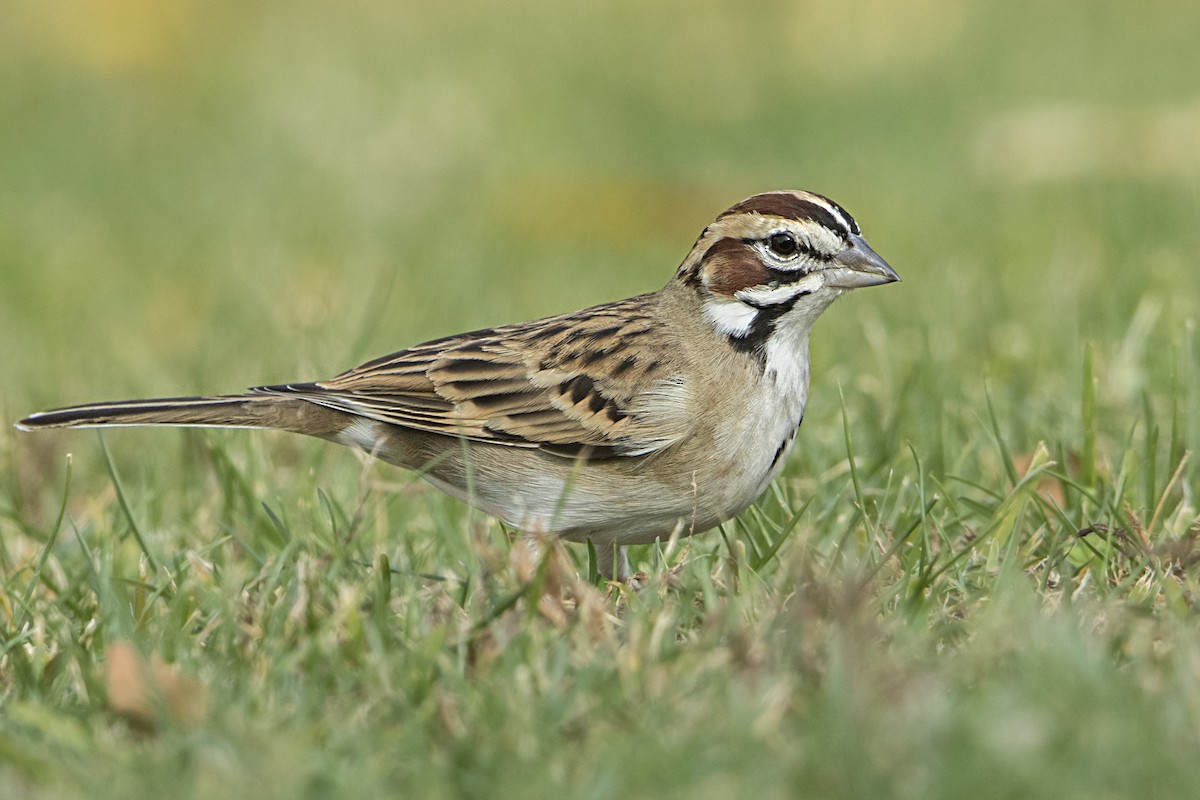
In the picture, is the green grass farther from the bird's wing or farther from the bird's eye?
the bird's eye

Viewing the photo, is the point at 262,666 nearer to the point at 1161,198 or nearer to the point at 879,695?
the point at 879,695

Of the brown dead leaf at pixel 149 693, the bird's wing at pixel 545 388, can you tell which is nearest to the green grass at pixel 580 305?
the brown dead leaf at pixel 149 693

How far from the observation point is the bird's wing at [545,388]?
5.09 metres

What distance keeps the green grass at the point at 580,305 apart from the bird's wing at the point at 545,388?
1.06ft

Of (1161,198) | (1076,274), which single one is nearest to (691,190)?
(1161,198)

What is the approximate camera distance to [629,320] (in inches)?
214

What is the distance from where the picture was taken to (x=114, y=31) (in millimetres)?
16266

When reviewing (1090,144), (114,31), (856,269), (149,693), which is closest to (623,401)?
(856,269)

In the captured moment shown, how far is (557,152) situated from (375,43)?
184 inches

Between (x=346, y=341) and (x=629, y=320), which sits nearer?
(x=629, y=320)

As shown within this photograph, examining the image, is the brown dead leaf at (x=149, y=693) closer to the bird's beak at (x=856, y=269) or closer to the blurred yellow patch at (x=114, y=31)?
the bird's beak at (x=856, y=269)

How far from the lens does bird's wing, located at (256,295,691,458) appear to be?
509cm

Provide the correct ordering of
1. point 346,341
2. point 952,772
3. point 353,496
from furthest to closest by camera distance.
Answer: point 346,341, point 353,496, point 952,772

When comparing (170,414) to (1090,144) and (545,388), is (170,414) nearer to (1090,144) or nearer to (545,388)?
(545,388)
